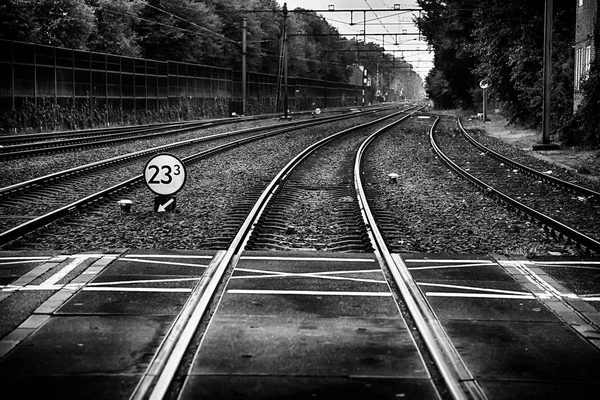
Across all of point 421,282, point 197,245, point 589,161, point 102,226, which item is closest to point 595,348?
point 421,282

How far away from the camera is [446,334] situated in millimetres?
5734

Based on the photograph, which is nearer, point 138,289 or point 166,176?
point 138,289

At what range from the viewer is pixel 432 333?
5691 millimetres

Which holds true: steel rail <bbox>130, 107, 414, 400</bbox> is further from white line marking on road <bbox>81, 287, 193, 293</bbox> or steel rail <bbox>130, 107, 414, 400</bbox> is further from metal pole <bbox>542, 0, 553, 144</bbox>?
metal pole <bbox>542, 0, 553, 144</bbox>

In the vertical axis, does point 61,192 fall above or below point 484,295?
above

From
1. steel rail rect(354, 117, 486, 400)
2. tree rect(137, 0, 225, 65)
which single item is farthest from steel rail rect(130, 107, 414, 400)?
tree rect(137, 0, 225, 65)

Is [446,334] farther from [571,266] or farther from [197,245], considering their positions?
[197,245]

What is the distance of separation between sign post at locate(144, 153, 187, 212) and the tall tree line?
30.2 metres

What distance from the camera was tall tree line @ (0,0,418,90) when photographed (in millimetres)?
43500

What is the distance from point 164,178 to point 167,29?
53.9m

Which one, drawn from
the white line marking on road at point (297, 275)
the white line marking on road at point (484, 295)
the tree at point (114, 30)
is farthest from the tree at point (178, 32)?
the white line marking on road at point (484, 295)

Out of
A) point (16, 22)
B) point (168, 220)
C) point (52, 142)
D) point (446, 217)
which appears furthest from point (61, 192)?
point (16, 22)

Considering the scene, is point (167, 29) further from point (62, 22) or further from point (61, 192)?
point (61, 192)

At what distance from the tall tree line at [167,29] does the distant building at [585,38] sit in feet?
54.9
